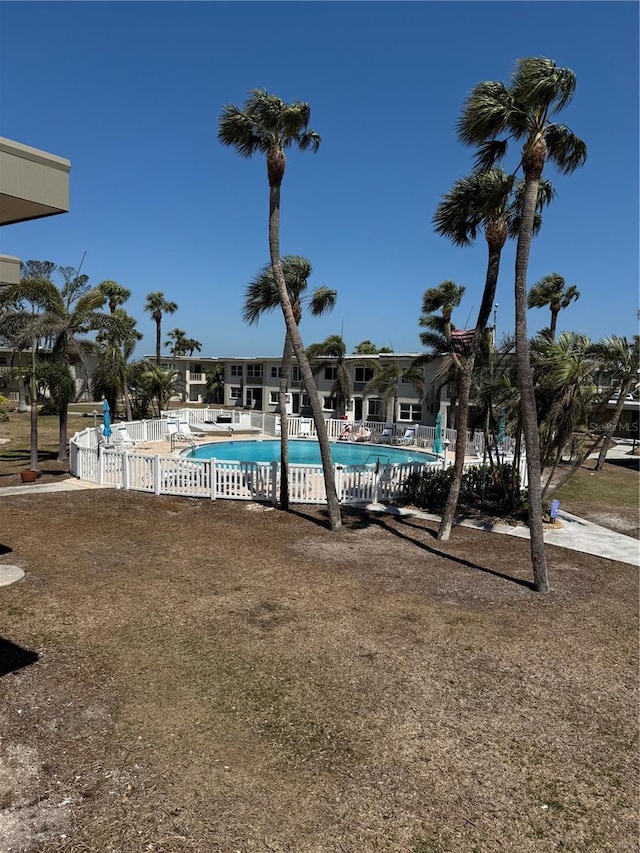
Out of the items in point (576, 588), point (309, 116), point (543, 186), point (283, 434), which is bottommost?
point (576, 588)

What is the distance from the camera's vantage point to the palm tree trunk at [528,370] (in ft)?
29.1

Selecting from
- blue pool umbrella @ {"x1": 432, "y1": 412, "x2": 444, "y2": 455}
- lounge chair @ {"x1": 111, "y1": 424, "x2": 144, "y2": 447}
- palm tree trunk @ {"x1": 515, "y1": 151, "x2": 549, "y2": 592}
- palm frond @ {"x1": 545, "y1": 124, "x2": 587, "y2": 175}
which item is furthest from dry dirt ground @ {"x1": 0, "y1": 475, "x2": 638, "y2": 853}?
blue pool umbrella @ {"x1": 432, "y1": 412, "x2": 444, "y2": 455}

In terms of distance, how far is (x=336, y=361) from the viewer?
37.7 meters

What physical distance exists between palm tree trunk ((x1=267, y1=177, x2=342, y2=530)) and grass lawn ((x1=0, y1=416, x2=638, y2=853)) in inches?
97.0

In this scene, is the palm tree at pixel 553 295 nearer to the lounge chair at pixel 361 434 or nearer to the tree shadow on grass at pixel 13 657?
the lounge chair at pixel 361 434

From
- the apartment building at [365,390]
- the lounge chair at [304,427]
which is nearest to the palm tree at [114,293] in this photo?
the apartment building at [365,390]

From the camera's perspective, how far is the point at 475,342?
11008mm

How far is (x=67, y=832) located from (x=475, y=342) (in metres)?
9.85

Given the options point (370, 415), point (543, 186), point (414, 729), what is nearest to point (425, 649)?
point (414, 729)

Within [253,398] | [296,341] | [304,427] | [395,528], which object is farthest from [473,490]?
[253,398]

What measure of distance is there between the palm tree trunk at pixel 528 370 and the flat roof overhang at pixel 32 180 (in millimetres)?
7081

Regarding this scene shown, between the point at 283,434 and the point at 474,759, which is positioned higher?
the point at 283,434

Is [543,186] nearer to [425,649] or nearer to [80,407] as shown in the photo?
[425,649]

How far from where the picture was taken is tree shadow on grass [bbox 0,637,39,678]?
5.87 meters
